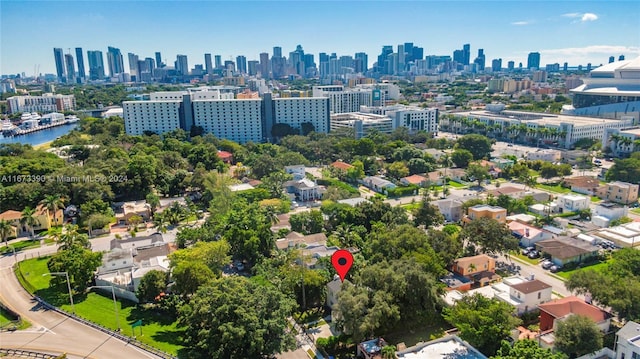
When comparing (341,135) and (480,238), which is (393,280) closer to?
(480,238)

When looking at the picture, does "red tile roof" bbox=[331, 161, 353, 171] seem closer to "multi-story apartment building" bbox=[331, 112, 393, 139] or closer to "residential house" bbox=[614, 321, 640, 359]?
"multi-story apartment building" bbox=[331, 112, 393, 139]

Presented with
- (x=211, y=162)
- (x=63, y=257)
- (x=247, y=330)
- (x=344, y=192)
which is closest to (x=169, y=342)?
(x=247, y=330)

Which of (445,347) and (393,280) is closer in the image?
(445,347)

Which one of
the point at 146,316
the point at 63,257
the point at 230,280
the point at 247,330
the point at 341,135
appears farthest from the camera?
the point at 341,135

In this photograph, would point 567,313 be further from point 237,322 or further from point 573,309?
point 237,322

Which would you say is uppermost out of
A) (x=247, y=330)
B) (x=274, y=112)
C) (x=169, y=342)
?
(x=274, y=112)

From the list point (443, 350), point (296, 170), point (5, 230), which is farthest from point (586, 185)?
point (5, 230)

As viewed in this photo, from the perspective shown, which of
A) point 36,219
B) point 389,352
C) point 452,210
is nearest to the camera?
point 389,352

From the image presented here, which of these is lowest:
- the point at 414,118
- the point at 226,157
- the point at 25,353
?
the point at 25,353
